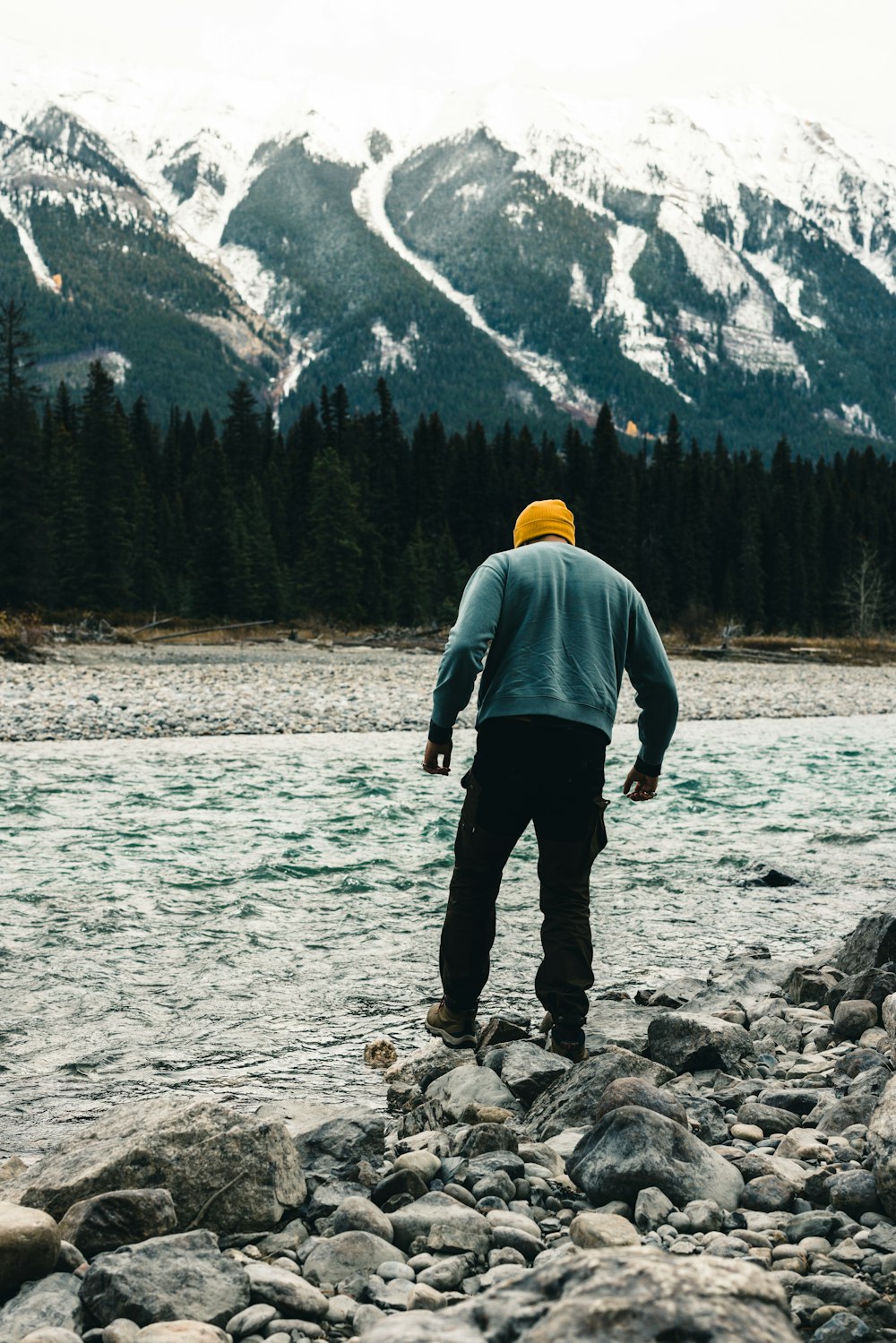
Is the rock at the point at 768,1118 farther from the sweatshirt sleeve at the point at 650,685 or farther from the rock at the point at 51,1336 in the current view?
the rock at the point at 51,1336

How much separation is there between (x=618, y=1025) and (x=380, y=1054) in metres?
1.21

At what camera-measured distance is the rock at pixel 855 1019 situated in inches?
220

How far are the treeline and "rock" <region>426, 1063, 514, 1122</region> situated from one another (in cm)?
4927

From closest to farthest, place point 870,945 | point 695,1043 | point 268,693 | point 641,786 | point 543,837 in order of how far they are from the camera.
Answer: point 543,837
point 695,1043
point 641,786
point 870,945
point 268,693

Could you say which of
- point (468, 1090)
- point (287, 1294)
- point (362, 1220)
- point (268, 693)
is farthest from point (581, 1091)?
point (268, 693)

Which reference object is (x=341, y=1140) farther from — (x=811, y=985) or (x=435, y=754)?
(x=811, y=985)


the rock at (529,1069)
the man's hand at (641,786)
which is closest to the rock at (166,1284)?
the rock at (529,1069)

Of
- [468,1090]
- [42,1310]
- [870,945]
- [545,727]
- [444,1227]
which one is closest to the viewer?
[42,1310]

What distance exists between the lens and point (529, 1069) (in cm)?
495

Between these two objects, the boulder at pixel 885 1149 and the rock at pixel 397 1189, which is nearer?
the boulder at pixel 885 1149

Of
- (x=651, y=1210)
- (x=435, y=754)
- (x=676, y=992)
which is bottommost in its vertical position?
(x=676, y=992)

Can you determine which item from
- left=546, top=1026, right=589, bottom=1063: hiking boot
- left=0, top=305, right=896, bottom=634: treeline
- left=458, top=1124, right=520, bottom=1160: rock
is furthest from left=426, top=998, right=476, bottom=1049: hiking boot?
left=0, top=305, right=896, bottom=634: treeline

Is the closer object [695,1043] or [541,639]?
[541,639]

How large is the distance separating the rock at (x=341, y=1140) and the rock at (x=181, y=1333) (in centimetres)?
126
